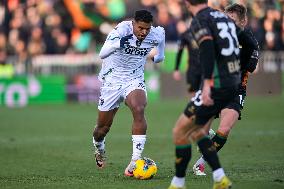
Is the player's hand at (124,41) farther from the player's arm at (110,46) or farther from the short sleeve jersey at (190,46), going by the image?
the short sleeve jersey at (190,46)

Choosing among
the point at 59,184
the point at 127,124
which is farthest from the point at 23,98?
the point at 59,184

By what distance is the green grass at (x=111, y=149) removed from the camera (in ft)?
34.4

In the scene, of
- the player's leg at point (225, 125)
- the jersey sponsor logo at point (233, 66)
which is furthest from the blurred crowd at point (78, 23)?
the jersey sponsor logo at point (233, 66)

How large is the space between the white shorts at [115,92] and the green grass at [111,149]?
100cm

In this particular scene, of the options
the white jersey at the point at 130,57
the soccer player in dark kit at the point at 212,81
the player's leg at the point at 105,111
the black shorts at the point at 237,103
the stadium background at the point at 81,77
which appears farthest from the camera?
the stadium background at the point at 81,77

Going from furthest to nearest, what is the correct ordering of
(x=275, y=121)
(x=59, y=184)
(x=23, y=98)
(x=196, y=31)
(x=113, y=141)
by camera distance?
(x=23, y=98) → (x=275, y=121) → (x=113, y=141) → (x=59, y=184) → (x=196, y=31)

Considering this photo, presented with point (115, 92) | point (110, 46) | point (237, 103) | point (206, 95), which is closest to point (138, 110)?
point (115, 92)

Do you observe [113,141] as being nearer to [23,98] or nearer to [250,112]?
[250,112]

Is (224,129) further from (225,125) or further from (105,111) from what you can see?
(105,111)

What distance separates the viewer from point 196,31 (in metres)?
8.70

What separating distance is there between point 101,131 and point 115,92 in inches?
29.2

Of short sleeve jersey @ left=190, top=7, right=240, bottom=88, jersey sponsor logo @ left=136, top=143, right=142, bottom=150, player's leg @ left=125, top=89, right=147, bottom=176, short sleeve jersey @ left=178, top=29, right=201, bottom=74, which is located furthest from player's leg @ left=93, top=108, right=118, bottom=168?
short sleeve jersey @ left=178, top=29, right=201, bottom=74

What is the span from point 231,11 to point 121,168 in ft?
9.78

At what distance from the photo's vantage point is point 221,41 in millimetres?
8766
